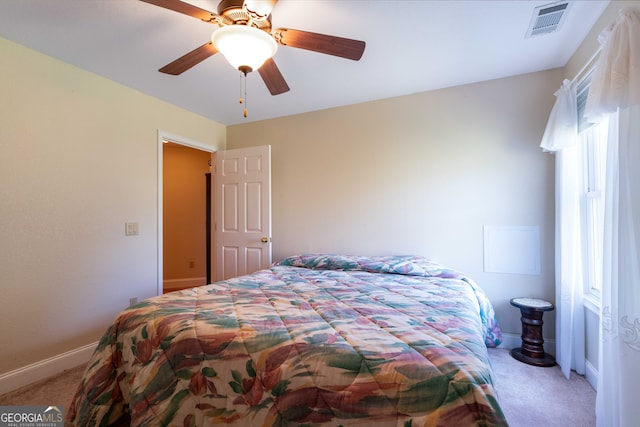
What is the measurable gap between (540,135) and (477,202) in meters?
0.76

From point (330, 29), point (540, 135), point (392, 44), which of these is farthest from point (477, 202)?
point (330, 29)

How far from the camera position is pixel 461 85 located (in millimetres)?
2693

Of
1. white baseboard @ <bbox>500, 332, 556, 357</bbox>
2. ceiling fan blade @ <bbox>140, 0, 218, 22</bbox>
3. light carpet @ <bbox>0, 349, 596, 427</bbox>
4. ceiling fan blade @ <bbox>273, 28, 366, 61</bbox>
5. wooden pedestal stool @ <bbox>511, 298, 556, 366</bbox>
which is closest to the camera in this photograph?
ceiling fan blade @ <bbox>140, 0, 218, 22</bbox>

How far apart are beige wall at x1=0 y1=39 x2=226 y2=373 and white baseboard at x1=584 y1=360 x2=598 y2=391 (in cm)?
375

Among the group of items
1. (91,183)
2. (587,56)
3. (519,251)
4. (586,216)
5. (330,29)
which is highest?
(330,29)

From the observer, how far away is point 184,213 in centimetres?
488

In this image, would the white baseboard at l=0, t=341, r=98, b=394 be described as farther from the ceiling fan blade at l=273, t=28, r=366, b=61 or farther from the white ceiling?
the ceiling fan blade at l=273, t=28, r=366, b=61

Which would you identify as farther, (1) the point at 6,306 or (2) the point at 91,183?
(2) the point at 91,183

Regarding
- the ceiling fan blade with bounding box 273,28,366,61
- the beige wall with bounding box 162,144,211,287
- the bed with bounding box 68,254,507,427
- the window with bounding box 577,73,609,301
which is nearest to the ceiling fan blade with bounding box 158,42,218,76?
the ceiling fan blade with bounding box 273,28,366,61

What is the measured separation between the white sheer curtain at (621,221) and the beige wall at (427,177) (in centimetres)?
112

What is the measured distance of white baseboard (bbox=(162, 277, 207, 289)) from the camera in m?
4.71

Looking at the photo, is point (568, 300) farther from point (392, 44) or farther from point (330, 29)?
point (330, 29)

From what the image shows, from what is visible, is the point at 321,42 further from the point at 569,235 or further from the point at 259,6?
the point at 569,235

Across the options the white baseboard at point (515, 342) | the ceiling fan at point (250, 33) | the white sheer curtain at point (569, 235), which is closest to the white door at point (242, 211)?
the ceiling fan at point (250, 33)
